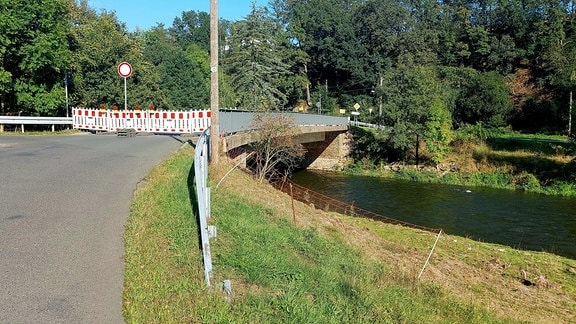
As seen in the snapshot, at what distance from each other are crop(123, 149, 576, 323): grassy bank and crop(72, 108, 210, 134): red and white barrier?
694 centimetres

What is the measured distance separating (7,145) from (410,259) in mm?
13563

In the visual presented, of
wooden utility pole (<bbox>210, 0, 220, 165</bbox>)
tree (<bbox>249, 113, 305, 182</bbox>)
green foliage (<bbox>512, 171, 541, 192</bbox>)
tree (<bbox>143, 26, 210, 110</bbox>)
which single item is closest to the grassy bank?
wooden utility pole (<bbox>210, 0, 220, 165</bbox>)

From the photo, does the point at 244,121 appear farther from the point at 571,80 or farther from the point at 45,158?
the point at 571,80

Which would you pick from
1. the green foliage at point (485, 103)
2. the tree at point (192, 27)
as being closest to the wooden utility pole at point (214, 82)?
the green foliage at point (485, 103)

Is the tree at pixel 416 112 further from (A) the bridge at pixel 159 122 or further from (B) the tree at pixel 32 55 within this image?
(B) the tree at pixel 32 55

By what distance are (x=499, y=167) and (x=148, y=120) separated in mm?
27695

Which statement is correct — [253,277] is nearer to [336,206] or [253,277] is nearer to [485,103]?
[336,206]

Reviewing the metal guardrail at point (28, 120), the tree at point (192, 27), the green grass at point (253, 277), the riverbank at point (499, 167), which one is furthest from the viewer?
the tree at point (192, 27)

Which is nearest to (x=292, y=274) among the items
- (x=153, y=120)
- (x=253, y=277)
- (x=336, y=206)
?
(x=253, y=277)

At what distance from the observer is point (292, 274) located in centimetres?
679

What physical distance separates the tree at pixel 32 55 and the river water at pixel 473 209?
18.1 metres

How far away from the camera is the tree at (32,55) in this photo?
26922 millimetres

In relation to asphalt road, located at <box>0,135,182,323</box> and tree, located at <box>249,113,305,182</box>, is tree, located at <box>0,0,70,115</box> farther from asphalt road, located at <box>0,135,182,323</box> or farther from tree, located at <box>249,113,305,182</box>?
asphalt road, located at <box>0,135,182,323</box>

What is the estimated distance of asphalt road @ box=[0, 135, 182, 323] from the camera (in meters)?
4.93
